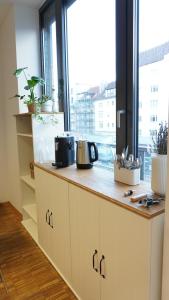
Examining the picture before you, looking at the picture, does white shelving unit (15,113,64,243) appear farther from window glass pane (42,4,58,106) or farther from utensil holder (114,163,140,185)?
utensil holder (114,163,140,185)

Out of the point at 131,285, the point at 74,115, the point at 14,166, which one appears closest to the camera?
the point at 131,285

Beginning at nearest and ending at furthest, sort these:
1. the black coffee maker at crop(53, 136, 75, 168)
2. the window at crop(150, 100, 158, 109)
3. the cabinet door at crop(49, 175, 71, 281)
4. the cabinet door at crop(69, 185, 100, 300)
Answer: the cabinet door at crop(69, 185, 100, 300) → the window at crop(150, 100, 158, 109) → the cabinet door at crop(49, 175, 71, 281) → the black coffee maker at crop(53, 136, 75, 168)

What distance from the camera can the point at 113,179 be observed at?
1.67m

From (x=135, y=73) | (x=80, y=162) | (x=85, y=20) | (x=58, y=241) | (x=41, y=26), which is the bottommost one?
(x=58, y=241)

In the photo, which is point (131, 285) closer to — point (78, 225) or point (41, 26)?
point (78, 225)

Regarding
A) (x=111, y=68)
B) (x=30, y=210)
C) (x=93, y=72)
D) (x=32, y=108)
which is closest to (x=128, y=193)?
(x=111, y=68)

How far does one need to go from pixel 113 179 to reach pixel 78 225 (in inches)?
16.2

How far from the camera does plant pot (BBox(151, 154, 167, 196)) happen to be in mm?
1269

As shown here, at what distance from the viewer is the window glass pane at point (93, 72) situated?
1.97 m

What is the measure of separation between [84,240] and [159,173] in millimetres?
716

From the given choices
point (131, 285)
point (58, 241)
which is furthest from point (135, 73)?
point (58, 241)

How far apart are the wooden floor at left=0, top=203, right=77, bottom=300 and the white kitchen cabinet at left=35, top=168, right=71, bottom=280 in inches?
3.6

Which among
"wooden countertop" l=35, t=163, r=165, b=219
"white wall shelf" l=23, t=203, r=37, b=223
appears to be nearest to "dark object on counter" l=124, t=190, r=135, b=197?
"wooden countertop" l=35, t=163, r=165, b=219

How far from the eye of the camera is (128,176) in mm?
1533
